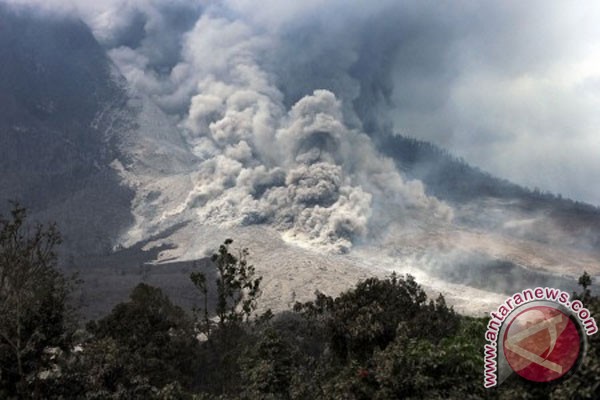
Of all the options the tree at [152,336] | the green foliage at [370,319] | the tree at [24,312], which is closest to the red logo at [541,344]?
the green foliage at [370,319]

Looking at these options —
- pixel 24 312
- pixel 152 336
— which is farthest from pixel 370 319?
pixel 152 336

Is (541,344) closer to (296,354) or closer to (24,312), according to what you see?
(296,354)

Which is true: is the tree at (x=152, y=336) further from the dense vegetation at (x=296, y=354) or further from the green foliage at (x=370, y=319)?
the green foliage at (x=370, y=319)

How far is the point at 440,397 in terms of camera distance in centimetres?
1616

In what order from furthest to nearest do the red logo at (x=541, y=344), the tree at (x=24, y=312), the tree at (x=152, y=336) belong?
the tree at (x=152, y=336), the tree at (x=24, y=312), the red logo at (x=541, y=344)

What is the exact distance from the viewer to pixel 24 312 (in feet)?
86.9

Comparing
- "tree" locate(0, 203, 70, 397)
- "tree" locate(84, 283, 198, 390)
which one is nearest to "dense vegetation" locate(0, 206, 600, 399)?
"tree" locate(0, 203, 70, 397)

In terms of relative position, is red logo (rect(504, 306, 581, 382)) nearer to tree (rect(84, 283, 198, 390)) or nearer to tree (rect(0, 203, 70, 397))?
tree (rect(0, 203, 70, 397))

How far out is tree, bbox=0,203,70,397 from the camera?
83.8 feet

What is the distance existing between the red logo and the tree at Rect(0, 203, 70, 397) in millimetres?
19961

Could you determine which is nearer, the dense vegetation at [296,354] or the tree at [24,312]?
the dense vegetation at [296,354]

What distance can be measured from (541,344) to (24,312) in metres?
22.3

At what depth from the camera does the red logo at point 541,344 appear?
12.4 meters

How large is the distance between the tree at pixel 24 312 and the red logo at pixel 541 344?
65.5 ft
